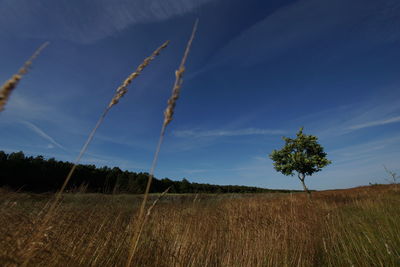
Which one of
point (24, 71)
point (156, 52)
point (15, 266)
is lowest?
point (15, 266)

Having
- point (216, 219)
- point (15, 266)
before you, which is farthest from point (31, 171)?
point (15, 266)

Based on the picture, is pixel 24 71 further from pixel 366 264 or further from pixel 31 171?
pixel 31 171

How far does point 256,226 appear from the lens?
3.80 metres

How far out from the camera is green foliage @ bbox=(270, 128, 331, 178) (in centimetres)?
1662

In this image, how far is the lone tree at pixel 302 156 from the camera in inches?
654

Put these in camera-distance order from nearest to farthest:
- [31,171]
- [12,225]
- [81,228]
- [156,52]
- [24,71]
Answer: [24,71]
[156,52]
[12,225]
[81,228]
[31,171]

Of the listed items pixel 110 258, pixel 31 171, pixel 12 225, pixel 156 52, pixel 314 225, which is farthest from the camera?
pixel 31 171

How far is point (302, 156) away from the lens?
1691cm

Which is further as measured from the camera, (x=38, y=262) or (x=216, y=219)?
(x=216, y=219)

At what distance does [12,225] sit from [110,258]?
1.36 m

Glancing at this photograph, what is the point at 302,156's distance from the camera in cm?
1691

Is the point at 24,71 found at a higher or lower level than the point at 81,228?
higher

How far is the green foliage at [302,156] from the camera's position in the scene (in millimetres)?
16625

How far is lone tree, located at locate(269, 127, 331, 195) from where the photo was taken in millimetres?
16609
